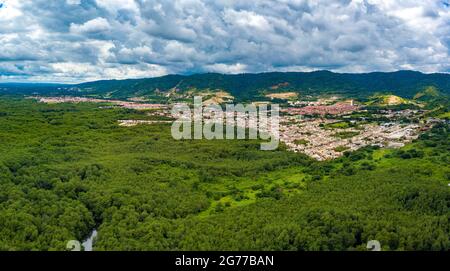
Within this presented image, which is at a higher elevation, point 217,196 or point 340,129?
point 340,129

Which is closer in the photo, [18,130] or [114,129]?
[18,130]

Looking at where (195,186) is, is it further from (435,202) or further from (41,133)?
(41,133)

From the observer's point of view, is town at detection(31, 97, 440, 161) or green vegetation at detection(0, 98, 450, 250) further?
town at detection(31, 97, 440, 161)

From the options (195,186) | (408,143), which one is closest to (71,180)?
(195,186)

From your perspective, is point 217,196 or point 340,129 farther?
point 340,129

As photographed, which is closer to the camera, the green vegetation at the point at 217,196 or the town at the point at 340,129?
the green vegetation at the point at 217,196

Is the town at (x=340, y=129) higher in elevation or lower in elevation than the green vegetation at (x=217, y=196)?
higher

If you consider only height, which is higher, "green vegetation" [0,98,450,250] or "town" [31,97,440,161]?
"town" [31,97,440,161]

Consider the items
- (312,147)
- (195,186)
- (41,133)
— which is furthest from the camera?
(41,133)
